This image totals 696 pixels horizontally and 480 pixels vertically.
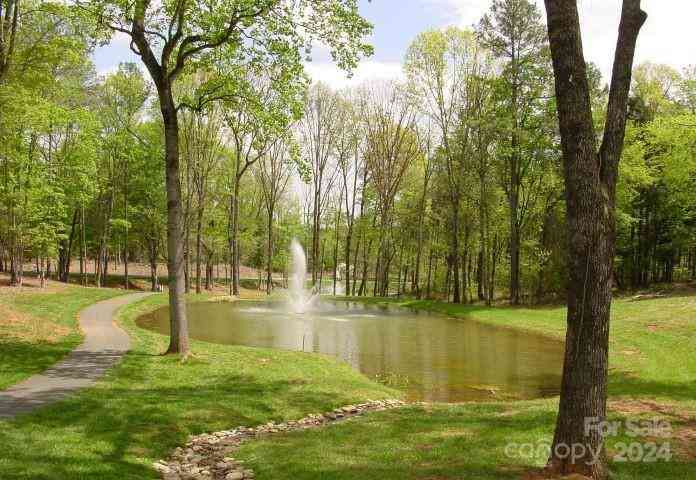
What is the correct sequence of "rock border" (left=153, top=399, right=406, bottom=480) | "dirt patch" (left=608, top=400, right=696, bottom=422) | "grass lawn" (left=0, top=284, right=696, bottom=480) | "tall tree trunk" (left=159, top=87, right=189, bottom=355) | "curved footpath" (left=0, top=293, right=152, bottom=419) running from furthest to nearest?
"tall tree trunk" (left=159, top=87, right=189, bottom=355)
"curved footpath" (left=0, top=293, right=152, bottom=419)
"dirt patch" (left=608, top=400, right=696, bottom=422)
"rock border" (left=153, top=399, right=406, bottom=480)
"grass lawn" (left=0, top=284, right=696, bottom=480)

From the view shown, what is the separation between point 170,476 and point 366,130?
142 feet

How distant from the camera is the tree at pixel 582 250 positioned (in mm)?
5695

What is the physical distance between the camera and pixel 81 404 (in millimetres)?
8984

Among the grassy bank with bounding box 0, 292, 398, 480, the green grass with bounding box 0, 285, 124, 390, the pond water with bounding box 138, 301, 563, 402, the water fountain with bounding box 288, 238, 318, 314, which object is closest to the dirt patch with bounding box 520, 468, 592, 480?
the grassy bank with bounding box 0, 292, 398, 480

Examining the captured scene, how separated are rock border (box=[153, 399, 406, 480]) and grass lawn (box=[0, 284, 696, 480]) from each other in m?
0.20

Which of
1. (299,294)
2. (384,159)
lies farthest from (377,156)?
(299,294)

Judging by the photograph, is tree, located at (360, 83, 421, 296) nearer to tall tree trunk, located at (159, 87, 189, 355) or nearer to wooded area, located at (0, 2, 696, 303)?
wooded area, located at (0, 2, 696, 303)

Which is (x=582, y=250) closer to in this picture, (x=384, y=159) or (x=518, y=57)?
(x=518, y=57)

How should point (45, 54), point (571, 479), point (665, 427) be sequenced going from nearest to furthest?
point (571, 479)
point (665, 427)
point (45, 54)

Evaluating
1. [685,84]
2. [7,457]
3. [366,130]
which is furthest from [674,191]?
[7,457]

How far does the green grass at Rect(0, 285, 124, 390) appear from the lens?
453 inches

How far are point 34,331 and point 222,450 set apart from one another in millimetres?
10743

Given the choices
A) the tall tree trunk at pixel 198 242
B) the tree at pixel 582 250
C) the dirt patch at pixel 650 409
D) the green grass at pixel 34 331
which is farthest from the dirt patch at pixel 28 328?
the tall tree trunk at pixel 198 242

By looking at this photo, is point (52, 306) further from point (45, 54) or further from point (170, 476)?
point (170, 476)
